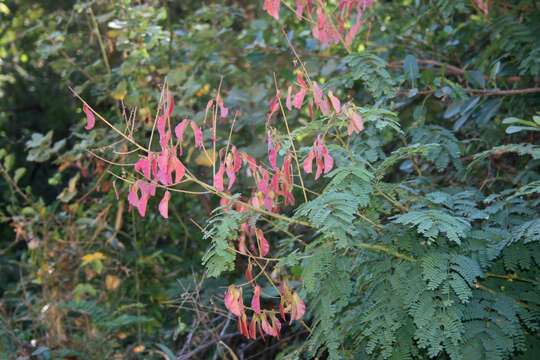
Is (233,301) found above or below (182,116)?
above

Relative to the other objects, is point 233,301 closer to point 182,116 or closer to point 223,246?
point 223,246

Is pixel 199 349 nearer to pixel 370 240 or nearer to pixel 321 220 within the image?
pixel 370 240

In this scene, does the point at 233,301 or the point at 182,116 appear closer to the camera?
the point at 233,301

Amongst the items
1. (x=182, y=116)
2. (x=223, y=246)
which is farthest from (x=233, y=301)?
(x=182, y=116)

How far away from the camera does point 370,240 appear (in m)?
2.41

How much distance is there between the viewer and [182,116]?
13.4 feet

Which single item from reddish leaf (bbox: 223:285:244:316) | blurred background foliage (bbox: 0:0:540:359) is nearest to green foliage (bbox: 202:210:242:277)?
reddish leaf (bbox: 223:285:244:316)

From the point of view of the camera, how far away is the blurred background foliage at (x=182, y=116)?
3479 millimetres

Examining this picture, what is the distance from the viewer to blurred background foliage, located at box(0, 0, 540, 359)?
11.4 ft

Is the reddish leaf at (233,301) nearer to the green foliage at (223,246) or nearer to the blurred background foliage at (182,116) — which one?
the green foliage at (223,246)

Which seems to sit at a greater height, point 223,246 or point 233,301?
point 223,246

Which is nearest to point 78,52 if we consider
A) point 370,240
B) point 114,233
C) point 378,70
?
point 114,233

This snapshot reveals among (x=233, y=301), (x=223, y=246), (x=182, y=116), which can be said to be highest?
(x=223, y=246)

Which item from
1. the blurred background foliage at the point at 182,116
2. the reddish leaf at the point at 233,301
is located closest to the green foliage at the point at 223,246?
the reddish leaf at the point at 233,301
